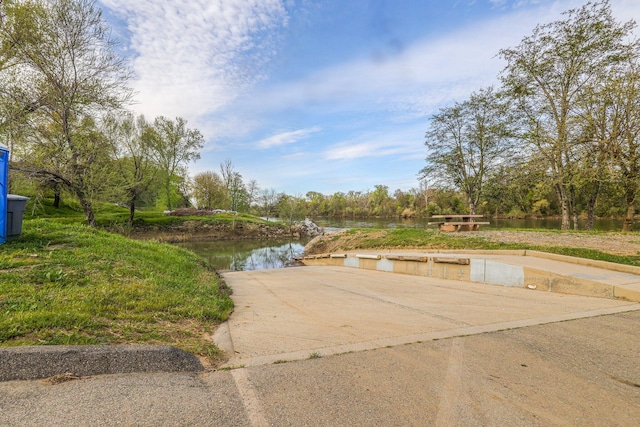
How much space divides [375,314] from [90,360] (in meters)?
3.39

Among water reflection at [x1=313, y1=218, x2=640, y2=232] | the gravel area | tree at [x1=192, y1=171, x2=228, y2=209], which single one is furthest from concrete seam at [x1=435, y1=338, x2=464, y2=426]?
tree at [x1=192, y1=171, x2=228, y2=209]

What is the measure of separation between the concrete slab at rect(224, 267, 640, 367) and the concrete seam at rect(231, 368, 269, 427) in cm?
23

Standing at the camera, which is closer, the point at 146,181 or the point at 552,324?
the point at 552,324

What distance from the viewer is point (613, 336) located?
340cm

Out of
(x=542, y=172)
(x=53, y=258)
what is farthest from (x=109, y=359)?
(x=542, y=172)

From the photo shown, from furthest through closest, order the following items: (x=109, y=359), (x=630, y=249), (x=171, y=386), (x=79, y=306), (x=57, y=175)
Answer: (x=57, y=175), (x=630, y=249), (x=79, y=306), (x=109, y=359), (x=171, y=386)

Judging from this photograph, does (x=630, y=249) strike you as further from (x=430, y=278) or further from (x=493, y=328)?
(x=493, y=328)

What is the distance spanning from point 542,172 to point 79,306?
17224 millimetres

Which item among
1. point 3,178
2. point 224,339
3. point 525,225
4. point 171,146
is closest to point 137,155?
point 171,146

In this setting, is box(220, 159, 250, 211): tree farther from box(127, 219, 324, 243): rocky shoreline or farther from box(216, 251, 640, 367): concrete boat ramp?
box(216, 251, 640, 367): concrete boat ramp

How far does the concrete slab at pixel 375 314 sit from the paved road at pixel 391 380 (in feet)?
0.10

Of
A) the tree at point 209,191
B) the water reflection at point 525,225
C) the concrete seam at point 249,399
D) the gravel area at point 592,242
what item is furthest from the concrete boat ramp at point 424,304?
the tree at point 209,191

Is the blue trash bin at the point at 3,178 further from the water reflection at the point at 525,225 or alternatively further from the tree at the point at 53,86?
the water reflection at the point at 525,225

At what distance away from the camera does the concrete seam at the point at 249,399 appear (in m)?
1.89
